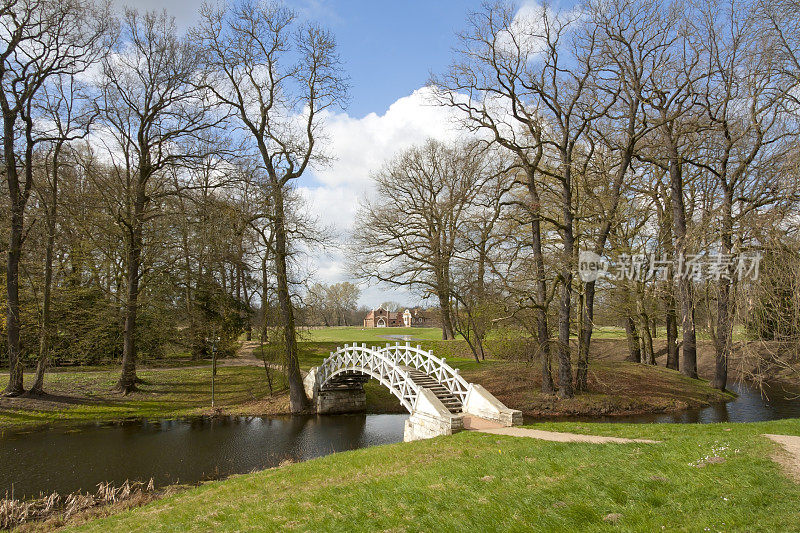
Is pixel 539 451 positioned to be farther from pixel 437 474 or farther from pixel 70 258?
pixel 70 258

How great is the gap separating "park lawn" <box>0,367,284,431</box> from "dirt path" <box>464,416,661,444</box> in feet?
38.9

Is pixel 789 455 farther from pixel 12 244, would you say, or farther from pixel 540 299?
pixel 12 244

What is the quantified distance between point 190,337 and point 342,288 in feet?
162

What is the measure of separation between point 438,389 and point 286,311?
833cm

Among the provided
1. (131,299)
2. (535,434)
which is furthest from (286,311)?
(535,434)

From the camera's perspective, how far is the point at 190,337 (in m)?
27.1

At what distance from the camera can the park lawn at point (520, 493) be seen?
548 cm

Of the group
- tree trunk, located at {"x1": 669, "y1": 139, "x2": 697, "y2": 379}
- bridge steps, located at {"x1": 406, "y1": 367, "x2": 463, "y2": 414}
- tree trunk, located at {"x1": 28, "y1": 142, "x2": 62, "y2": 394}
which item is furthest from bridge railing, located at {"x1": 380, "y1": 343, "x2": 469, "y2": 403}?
tree trunk, located at {"x1": 28, "y1": 142, "x2": 62, "y2": 394}

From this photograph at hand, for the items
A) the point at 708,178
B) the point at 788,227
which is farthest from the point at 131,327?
the point at 708,178

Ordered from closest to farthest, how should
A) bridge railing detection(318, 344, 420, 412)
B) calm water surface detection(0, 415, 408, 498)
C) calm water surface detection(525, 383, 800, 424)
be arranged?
1. calm water surface detection(0, 415, 408, 498)
2. bridge railing detection(318, 344, 420, 412)
3. calm water surface detection(525, 383, 800, 424)

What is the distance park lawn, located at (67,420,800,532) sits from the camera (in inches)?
216

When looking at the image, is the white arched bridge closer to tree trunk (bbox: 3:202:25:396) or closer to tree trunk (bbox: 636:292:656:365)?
tree trunk (bbox: 636:292:656:365)

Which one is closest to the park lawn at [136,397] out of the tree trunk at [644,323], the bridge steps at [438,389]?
the bridge steps at [438,389]

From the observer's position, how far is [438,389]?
15.8 meters
